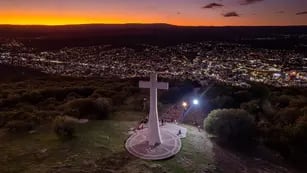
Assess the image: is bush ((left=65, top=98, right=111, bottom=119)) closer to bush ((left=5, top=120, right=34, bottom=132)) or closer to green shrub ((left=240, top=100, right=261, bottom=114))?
bush ((left=5, top=120, right=34, bottom=132))

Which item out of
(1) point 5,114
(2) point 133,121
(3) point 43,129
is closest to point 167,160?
(2) point 133,121

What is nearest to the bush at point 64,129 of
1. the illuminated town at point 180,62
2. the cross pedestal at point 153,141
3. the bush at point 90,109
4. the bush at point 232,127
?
the cross pedestal at point 153,141

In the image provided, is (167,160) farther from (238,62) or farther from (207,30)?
(207,30)

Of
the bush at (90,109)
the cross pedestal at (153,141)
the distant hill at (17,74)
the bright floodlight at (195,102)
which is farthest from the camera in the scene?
the distant hill at (17,74)

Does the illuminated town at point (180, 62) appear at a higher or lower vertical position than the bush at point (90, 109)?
higher

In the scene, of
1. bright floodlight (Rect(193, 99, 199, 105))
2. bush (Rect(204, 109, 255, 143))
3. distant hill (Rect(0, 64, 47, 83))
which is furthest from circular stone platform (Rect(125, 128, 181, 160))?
A: distant hill (Rect(0, 64, 47, 83))

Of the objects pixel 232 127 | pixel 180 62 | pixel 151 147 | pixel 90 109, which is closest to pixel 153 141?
pixel 151 147

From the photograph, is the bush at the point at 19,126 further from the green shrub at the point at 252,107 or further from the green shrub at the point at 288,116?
the green shrub at the point at 288,116
